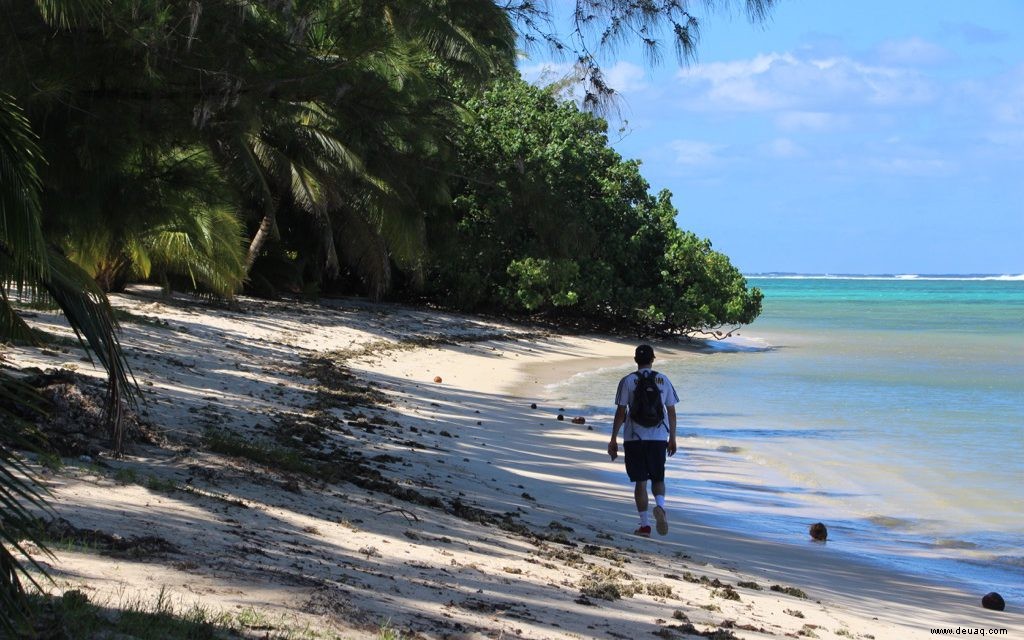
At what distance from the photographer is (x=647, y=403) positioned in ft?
27.2

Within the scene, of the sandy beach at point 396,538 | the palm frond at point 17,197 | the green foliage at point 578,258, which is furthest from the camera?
the green foliage at point 578,258

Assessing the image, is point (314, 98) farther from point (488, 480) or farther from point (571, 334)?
point (571, 334)

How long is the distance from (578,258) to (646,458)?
22363 millimetres

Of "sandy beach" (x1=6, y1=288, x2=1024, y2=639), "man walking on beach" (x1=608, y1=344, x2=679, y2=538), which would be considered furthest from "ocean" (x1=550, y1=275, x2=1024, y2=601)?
"man walking on beach" (x1=608, y1=344, x2=679, y2=538)

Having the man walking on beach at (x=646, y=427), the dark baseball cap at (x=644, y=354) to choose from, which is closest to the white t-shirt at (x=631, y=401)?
the man walking on beach at (x=646, y=427)

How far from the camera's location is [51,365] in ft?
30.7

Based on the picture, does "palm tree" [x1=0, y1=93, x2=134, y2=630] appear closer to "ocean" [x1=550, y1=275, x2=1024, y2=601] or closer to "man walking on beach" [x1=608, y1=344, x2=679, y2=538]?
"man walking on beach" [x1=608, y1=344, x2=679, y2=538]

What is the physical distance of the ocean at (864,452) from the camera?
9.34 metres

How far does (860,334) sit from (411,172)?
35.6m

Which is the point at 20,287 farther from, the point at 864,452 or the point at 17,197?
the point at 864,452

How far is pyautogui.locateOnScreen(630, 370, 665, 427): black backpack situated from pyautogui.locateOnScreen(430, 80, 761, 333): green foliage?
21565mm

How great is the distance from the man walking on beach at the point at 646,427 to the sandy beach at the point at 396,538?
0.33m

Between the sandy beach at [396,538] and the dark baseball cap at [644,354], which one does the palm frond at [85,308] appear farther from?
the dark baseball cap at [644,354]

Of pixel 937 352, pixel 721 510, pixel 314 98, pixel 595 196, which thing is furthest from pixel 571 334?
pixel 314 98
